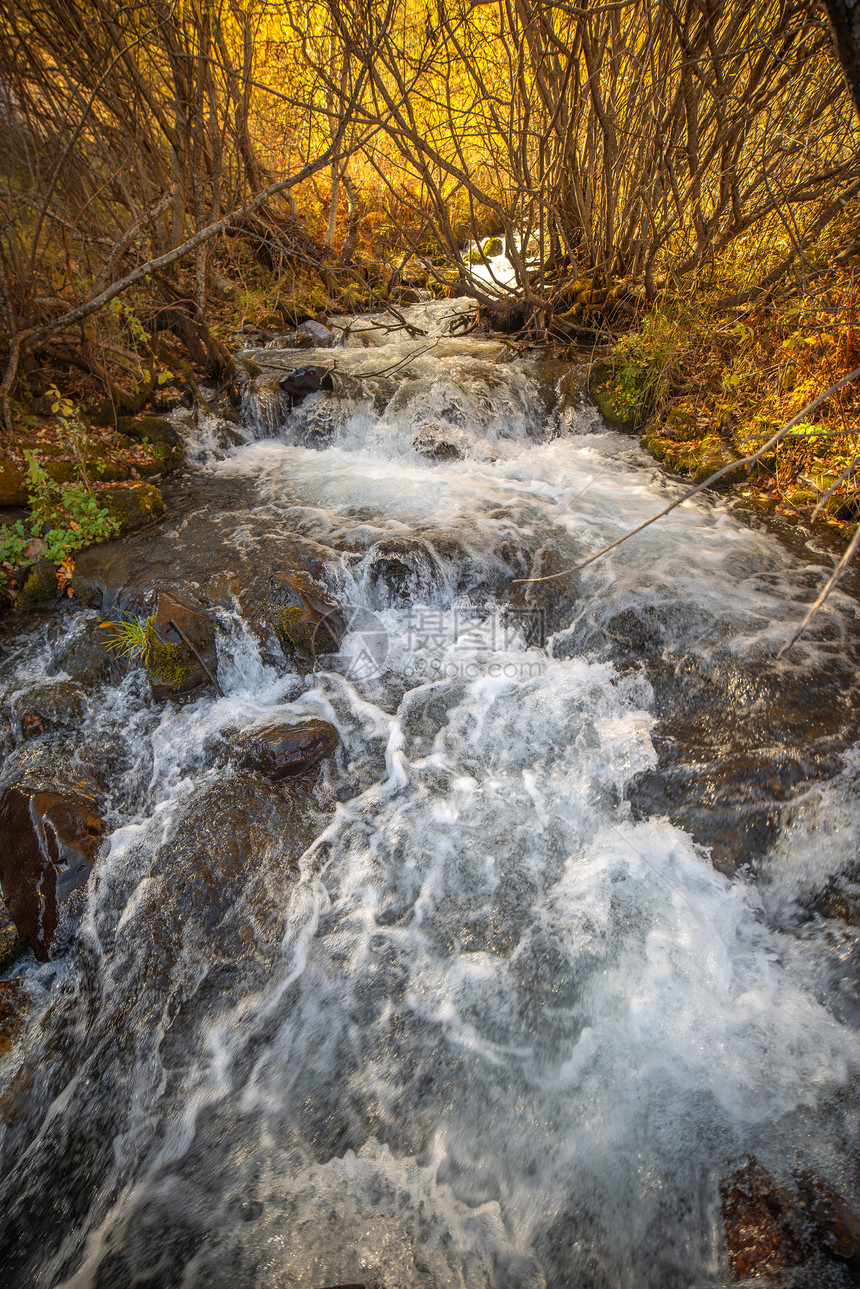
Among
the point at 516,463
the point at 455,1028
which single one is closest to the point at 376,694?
the point at 455,1028

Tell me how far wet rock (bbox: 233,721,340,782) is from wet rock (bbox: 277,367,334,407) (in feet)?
17.0

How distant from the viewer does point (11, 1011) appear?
255 cm

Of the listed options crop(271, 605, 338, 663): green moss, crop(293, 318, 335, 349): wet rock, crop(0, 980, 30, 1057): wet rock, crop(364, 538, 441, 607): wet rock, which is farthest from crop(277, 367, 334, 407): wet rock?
crop(0, 980, 30, 1057): wet rock

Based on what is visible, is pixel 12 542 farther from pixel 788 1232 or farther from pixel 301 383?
pixel 788 1232

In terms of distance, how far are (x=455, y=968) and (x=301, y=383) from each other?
6967 mm

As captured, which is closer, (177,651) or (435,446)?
(177,651)

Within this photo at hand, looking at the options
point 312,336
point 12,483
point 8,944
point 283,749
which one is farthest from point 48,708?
point 312,336

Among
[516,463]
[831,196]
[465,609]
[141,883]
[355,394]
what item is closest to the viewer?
[141,883]

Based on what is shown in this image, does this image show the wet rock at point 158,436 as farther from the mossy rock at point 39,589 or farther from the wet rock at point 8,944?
the wet rock at point 8,944

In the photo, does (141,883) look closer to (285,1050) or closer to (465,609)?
(285,1050)

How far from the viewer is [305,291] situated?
9.63m

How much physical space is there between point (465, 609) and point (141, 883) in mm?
3102

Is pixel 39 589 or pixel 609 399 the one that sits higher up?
pixel 609 399

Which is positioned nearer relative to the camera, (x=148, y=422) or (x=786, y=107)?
(x=786, y=107)
